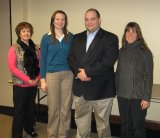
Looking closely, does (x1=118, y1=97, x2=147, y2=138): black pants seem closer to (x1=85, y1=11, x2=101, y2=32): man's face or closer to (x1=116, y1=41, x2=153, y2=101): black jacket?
(x1=116, y1=41, x2=153, y2=101): black jacket

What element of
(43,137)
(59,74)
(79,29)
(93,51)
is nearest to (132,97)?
(93,51)

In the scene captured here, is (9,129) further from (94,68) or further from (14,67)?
(94,68)

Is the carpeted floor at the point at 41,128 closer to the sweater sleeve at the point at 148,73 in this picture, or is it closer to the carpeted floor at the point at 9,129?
the carpeted floor at the point at 9,129

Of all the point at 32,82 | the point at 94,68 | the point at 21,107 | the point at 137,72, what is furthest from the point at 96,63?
the point at 21,107

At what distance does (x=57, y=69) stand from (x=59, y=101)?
14.9 inches

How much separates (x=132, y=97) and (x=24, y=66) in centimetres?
128

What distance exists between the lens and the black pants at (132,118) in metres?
2.55

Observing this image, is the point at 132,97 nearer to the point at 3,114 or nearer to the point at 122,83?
the point at 122,83

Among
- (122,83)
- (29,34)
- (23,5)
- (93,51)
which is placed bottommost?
(122,83)

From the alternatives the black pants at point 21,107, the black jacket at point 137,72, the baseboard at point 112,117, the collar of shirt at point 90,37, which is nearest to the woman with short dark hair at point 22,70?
the black pants at point 21,107

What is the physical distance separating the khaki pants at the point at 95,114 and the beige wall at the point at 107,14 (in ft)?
4.47

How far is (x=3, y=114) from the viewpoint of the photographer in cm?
431

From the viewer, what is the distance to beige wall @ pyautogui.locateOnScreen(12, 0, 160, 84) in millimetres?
3584

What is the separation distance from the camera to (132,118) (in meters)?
2.64
